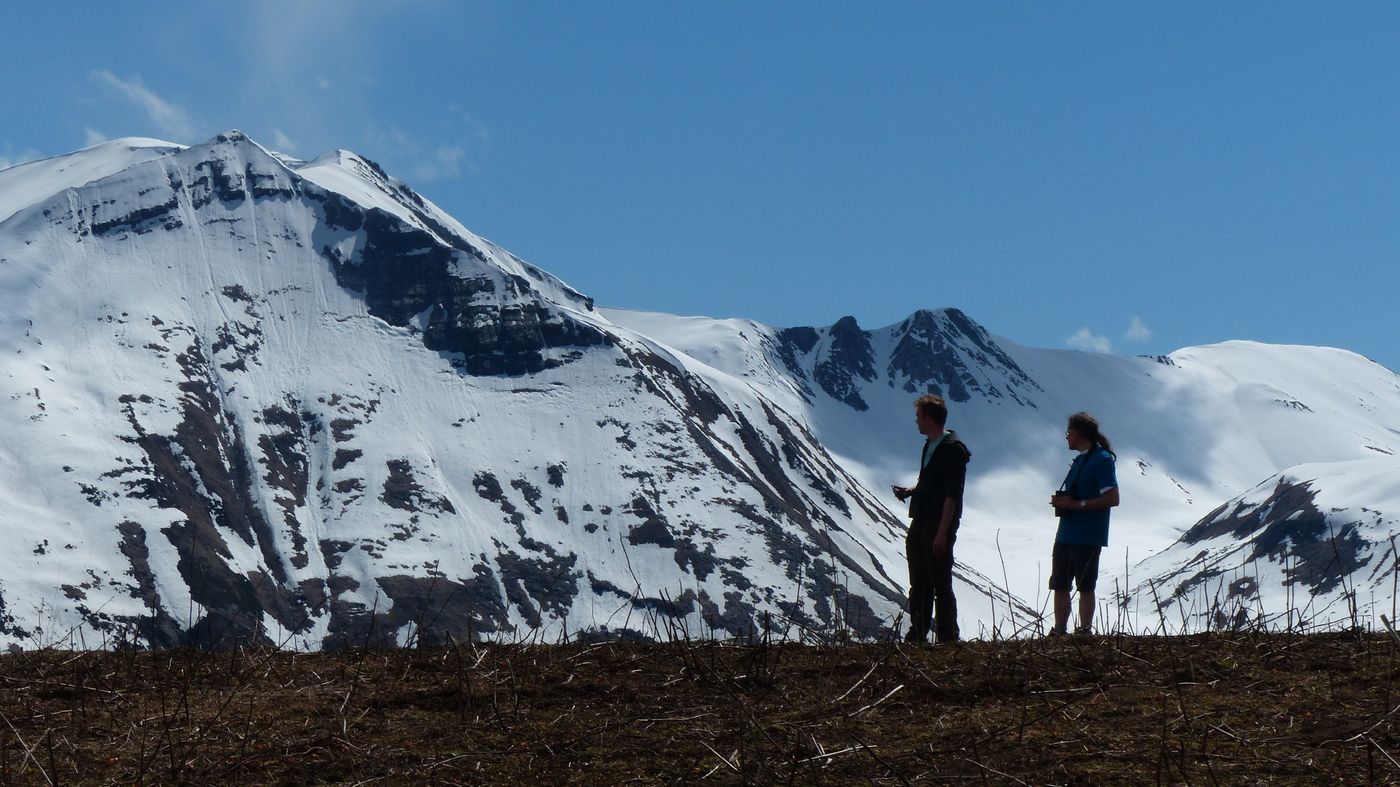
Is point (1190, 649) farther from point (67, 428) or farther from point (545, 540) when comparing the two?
point (67, 428)

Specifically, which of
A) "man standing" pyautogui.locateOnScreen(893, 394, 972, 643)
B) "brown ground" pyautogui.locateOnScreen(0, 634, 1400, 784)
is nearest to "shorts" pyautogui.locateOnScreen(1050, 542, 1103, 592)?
"man standing" pyautogui.locateOnScreen(893, 394, 972, 643)

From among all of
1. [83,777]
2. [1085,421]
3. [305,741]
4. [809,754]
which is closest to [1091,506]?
[1085,421]

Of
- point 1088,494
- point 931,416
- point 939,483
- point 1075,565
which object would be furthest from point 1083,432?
point 939,483

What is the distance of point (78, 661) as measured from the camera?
8727mm

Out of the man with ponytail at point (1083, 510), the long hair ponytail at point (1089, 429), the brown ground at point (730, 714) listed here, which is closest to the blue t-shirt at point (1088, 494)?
the man with ponytail at point (1083, 510)

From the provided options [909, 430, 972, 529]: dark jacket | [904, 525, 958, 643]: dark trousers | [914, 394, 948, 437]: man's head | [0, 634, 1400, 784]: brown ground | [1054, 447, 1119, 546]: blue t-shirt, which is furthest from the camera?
[914, 394, 948, 437]: man's head

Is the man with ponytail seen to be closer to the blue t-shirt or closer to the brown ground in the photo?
the blue t-shirt

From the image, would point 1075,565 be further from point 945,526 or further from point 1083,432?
point 945,526

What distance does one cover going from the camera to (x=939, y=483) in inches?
477

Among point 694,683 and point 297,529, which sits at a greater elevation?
point 297,529

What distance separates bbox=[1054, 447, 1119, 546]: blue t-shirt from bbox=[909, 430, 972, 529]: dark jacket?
1099 millimetres

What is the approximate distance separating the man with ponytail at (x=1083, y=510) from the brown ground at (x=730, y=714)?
3491 mm

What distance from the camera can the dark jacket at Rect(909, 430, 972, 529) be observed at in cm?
1203

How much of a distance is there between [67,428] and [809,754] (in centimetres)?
20781
